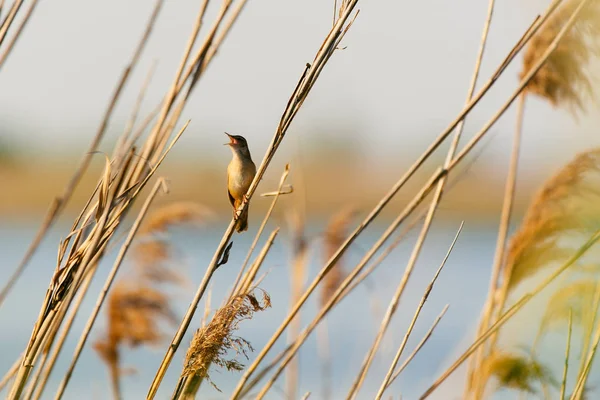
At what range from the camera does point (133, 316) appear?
12.2 feet

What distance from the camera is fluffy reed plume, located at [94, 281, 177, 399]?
3701mm

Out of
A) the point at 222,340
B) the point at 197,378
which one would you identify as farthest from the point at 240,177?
the point at 222,340

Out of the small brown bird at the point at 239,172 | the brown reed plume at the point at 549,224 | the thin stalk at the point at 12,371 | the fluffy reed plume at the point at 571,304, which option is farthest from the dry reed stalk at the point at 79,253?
the small brown bird at the point at 239,172

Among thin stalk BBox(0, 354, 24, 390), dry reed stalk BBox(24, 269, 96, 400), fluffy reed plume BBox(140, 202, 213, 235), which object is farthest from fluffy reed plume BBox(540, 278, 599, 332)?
fluffy reed plume BBox(140, 202, 213, 235)

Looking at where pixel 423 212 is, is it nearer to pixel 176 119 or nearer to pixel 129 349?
pixel 176 119

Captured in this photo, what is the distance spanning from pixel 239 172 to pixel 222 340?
1.93m

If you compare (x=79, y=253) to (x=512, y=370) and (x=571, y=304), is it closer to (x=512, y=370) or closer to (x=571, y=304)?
(x=571, y=304)

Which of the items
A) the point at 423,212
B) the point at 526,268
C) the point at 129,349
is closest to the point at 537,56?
the point at 526,268

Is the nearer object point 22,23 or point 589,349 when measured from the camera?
point 22,23

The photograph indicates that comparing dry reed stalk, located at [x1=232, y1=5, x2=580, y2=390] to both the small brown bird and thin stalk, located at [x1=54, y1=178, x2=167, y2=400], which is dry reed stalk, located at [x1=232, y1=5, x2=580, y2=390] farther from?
the small brown bird

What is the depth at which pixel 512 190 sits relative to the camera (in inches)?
101

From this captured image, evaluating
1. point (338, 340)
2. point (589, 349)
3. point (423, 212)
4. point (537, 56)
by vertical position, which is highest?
point (537, 56)

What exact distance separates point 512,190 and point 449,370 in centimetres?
107

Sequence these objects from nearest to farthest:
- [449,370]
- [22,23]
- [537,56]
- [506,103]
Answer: [506,103], [22,23], [449,370], [537,56]
